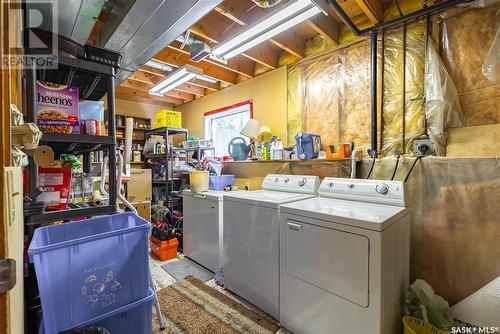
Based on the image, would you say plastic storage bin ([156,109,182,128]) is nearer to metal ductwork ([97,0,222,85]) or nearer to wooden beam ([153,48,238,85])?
wooden beam ([153,48,238,85])

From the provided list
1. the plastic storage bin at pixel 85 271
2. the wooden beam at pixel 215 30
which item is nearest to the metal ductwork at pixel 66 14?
the wooden beam at pixel 215 30

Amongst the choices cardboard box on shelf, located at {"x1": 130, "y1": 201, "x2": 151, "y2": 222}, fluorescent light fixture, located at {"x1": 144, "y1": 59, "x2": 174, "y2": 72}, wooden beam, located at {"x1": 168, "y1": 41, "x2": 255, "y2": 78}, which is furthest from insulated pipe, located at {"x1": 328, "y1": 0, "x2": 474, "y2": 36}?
cardboard box on shelf, located at {"x1": 130, "y1": 201, "x2": 151, "y2": 222}

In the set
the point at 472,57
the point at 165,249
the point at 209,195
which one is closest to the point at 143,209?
the point at 165,249

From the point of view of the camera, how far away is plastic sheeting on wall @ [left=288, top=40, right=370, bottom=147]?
2.35 metres

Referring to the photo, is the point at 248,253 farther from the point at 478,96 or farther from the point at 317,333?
the point at 478,96

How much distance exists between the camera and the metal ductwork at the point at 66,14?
4.62 feet

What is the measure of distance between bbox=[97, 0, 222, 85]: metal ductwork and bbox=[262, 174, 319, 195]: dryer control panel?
1597 mm

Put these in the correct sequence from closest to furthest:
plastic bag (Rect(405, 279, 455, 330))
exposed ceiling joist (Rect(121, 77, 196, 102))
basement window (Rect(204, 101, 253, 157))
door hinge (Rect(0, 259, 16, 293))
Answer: door hinge (Rect(0, 259, 16, 293))
plastic bag (Rect(405, 279, 455, 330))
basement window (Rect(204, 101, 253, 157))
exposed ceiling joist (Rect(121, 77, 196, 102))

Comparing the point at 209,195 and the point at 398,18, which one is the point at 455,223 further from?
the point at 209,195

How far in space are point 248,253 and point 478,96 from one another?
2.20 m

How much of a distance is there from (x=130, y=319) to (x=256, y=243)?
3.22 feet

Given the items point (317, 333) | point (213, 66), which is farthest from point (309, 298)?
point (213, 66)

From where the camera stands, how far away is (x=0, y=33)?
51cm

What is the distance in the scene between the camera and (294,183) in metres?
2.28
